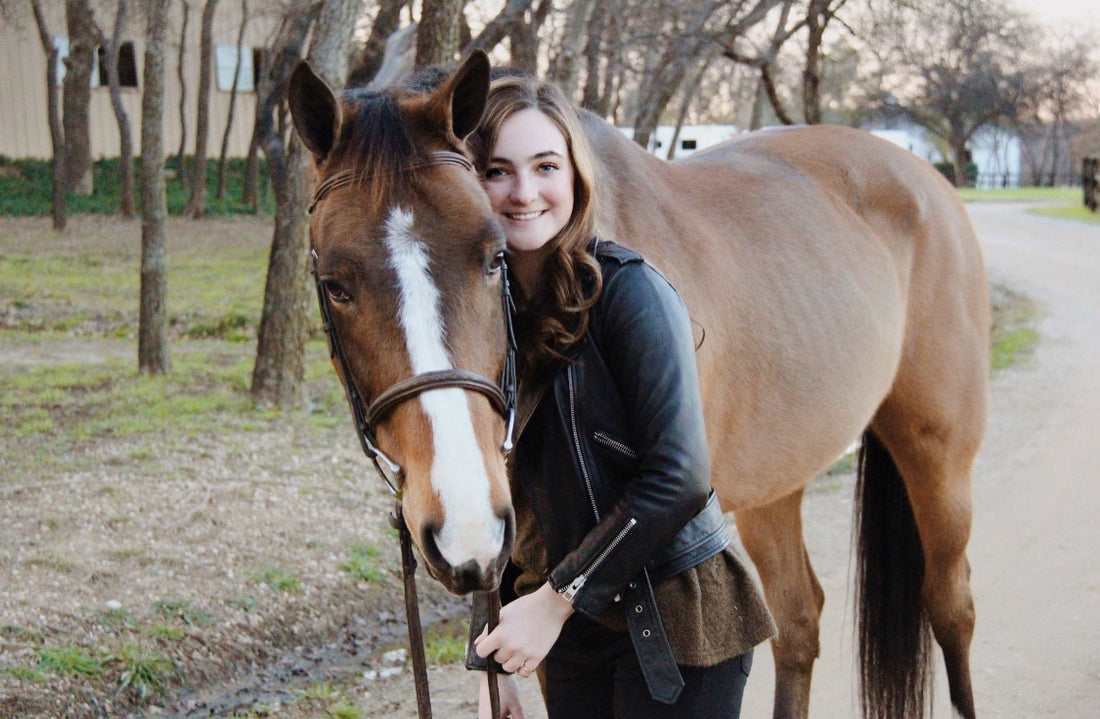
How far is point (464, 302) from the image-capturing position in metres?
1.69

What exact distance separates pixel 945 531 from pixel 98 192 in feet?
61.4

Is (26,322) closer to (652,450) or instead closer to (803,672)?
(803,672)

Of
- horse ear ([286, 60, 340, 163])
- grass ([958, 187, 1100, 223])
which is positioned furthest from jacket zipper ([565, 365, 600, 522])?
grass ([958, 187, 1100, 223])

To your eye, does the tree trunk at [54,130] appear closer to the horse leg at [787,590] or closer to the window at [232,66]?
the window at [232,66]

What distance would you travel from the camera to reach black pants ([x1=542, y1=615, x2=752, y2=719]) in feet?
6.44

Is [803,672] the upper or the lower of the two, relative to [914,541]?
lower

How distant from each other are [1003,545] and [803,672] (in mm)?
2327

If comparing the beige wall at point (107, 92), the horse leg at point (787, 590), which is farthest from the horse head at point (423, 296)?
the beige wall at point (107, 92)

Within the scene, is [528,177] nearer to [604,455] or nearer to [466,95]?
[466,95]

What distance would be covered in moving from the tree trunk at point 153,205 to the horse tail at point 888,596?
594cm

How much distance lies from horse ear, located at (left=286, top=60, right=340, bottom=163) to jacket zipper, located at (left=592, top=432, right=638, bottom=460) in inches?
26.0

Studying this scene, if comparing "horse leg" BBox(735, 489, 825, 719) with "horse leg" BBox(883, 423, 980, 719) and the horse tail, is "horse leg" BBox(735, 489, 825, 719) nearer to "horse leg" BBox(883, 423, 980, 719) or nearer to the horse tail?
the horse tail

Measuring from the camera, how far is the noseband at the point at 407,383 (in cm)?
161

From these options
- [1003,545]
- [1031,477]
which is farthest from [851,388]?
[1031,477]
